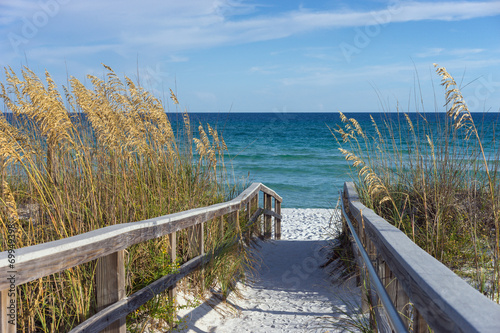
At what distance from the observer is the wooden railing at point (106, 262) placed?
169 cm

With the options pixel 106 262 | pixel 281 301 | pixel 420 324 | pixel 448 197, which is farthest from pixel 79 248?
pixel 448 197

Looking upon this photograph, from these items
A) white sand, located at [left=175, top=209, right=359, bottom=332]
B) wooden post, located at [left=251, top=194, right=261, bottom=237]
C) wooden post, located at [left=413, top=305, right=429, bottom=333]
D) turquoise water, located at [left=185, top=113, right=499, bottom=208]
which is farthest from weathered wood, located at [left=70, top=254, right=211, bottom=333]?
turquoise water, located at [left=185, top=113, right=499, bottom=208]

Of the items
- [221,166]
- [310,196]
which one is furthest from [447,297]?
[310,196]

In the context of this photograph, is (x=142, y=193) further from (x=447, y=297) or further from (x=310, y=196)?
(x=310, y=196)

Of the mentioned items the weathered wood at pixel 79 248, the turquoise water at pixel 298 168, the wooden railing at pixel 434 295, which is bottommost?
the turquoise water at pixel 298 168

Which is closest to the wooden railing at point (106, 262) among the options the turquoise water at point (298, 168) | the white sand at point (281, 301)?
the white sand at point (281, 301)

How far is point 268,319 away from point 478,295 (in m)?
2.73

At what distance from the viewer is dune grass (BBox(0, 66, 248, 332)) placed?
7.86 feet

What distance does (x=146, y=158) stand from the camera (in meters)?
4.04

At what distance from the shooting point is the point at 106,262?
245 centimetres

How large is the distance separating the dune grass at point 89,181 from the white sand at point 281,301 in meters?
0.37

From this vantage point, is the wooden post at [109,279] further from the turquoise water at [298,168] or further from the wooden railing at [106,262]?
the turquoise water at [298,168]

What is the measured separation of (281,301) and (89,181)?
2.21 meters

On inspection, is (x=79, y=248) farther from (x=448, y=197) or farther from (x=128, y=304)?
(x=448, y=197)
